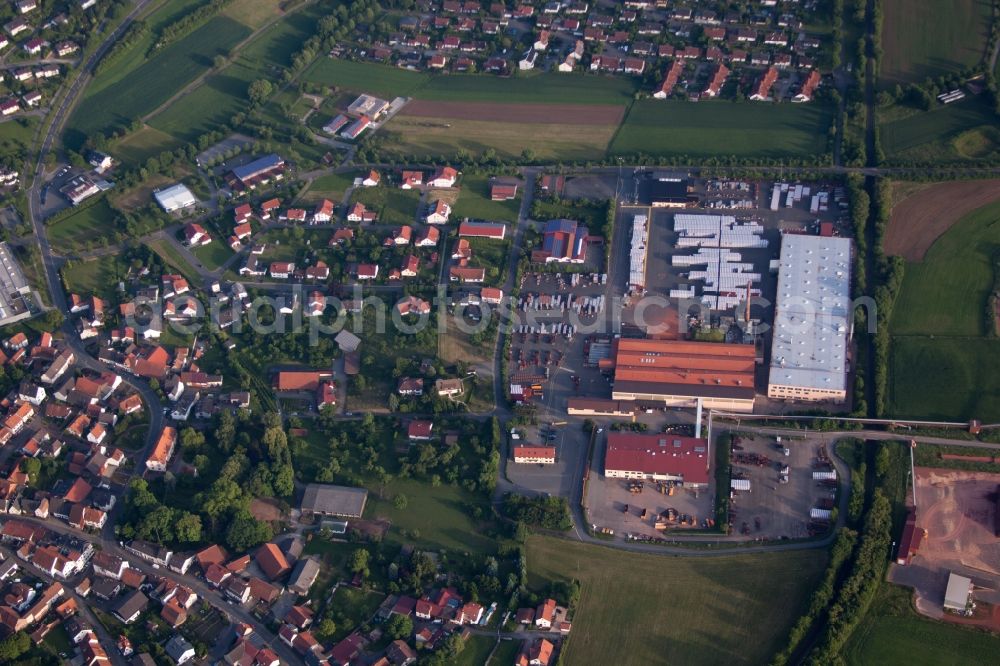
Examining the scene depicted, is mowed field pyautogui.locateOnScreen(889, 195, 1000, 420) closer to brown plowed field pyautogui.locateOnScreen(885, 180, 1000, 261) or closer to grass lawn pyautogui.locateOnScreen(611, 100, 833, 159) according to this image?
brown plowed field pyautogui.locateOnScreen(885, 180, 1000, 261)

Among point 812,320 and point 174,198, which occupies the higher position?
point 174,198

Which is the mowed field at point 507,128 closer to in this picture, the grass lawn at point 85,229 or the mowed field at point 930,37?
the mowed field at point 930,37

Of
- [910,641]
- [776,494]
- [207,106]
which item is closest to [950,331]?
[776,494]

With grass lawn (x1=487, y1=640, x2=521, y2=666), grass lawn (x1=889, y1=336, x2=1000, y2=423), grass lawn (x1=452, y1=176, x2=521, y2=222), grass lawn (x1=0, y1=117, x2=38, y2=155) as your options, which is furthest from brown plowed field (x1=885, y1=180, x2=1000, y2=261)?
grass lawn (x1=0, y1=117, x2=38, y2=155)

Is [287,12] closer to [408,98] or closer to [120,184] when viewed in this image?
[408,98]

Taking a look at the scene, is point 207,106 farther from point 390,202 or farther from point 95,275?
point 390,202

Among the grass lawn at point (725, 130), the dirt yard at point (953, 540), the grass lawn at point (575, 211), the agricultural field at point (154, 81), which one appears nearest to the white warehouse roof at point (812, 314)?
the dirt yard at point (953, 540)
